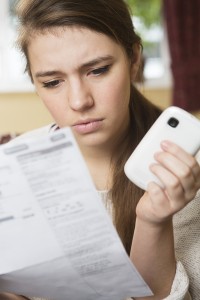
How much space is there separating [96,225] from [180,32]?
2.77 m

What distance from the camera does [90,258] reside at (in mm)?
691

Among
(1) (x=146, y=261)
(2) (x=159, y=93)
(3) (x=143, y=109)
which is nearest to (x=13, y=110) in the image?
(2) (x=159, y=93)

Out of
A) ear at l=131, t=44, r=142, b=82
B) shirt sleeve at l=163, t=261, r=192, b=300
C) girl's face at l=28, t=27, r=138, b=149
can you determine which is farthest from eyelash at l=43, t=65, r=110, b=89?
shirt sleeve at l=163, t=261, r=192, b=300

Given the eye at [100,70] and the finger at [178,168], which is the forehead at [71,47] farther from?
the finger at [178,168]

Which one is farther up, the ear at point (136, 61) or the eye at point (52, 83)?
the eye at point (52, 83)

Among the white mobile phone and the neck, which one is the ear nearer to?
the neck

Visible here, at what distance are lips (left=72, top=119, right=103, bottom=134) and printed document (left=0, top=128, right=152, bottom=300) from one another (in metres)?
0.27

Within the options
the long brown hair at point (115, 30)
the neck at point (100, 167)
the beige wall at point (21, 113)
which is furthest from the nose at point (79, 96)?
the beige wall at point (21, 113)

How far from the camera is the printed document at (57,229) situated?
0.58m

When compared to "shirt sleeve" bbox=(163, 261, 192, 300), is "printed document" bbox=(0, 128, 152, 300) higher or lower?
higher

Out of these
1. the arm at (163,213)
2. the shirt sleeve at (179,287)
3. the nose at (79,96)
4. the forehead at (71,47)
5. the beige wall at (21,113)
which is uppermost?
the forehead at (71,47)

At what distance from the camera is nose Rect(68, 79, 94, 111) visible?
0.83m

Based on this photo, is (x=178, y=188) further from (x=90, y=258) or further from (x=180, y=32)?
(x=180, y=32)

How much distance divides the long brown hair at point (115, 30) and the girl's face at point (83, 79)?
2 centimetres
